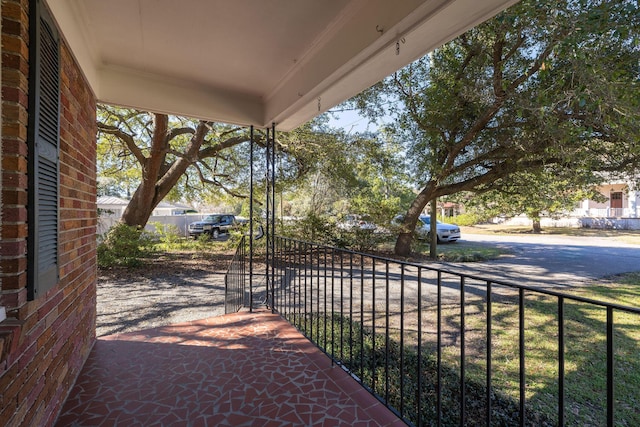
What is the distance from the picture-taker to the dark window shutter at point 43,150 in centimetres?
115

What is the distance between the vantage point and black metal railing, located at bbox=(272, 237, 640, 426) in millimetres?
1561

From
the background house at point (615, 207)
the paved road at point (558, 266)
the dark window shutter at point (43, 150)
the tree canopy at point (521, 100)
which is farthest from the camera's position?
the background house at point (615, 207)

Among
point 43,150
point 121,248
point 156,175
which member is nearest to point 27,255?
point 43,150

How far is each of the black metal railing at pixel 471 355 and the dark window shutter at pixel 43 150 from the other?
1.33 metres

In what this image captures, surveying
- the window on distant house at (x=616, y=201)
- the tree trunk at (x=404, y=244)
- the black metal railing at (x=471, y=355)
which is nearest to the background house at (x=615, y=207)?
the window on distant house at (x=616, y=201)

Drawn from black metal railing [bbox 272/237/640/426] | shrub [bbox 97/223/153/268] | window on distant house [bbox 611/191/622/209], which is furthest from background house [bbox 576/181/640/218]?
shrub [bbox 97/223/153/268]

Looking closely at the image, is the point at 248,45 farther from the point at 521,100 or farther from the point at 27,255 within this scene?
the point at 521,100

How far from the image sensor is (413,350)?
3129mm

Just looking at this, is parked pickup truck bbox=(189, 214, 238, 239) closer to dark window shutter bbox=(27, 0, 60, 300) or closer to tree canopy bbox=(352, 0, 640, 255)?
tree canopy bbox=(352, 0, 640, 255)

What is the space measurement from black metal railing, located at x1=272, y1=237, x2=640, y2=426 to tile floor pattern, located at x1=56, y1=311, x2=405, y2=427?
186 millimetres

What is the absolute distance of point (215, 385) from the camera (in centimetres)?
186

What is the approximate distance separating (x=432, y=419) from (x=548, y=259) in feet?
24.8

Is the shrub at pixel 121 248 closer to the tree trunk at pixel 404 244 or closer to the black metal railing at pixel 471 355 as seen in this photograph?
the black metal railing at pixel 471 355

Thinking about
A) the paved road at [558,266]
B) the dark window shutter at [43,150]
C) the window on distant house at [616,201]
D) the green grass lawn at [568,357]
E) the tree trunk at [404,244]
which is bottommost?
the green grass lawn at [568,357]
